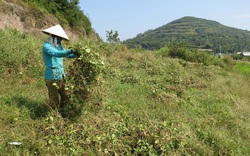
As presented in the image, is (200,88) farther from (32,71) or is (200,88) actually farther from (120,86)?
(32,71)

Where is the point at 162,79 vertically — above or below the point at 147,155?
above

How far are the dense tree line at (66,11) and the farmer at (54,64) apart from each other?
1124 cm

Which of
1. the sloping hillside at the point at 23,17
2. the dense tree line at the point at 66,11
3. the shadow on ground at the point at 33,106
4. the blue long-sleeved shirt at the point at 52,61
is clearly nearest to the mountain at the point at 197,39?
the dense tree line at the point at 66,11

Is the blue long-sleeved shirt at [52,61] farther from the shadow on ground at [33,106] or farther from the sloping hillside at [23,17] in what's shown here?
the sloping hillside at [23,17]

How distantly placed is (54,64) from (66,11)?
1467cm

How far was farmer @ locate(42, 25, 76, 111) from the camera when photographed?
401 centimetres

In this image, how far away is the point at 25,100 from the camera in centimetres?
483

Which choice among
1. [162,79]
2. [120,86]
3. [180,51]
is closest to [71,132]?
[120,86]

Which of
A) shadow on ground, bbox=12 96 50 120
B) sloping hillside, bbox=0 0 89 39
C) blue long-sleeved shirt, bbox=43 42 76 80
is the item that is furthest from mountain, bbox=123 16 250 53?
blue long-sleeved shirt, bbox=43 42 76 80

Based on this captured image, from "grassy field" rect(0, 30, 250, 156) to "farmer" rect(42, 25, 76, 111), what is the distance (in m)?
0.43

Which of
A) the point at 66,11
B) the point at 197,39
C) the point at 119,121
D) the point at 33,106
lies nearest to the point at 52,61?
the point at 33,106

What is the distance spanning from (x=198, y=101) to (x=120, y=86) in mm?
2318

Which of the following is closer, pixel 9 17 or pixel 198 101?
pixel 198 101

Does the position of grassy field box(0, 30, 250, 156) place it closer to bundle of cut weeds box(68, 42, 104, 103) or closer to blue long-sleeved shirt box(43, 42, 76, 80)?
bundle of cut weeds box(68, 42, 104, 103)
